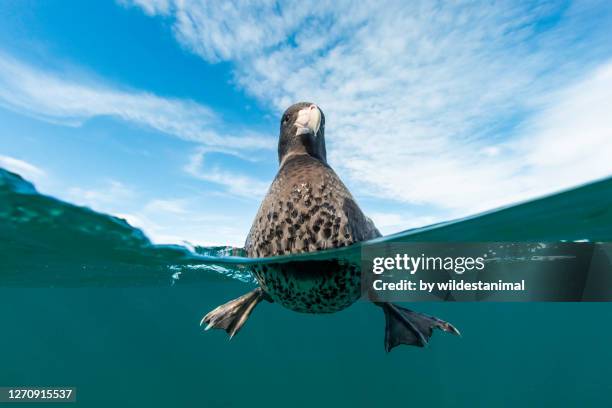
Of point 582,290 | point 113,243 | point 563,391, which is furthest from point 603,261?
point 563,391

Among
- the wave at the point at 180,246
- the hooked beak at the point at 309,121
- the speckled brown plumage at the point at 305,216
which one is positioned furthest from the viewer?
the wave at the point at 180,246

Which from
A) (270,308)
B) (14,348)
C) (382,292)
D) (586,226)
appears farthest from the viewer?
(14,348)

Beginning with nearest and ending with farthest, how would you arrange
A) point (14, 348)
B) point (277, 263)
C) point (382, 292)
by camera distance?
point (277, 263)
point (382, 292)
point (14, 348)

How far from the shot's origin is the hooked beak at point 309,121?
4277 mm

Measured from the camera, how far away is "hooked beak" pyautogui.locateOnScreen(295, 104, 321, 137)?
428cm

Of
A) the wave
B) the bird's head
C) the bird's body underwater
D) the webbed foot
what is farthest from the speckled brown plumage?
the webbed foot

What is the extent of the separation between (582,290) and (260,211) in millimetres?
7648

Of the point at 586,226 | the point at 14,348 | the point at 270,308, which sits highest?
the point at 586,226

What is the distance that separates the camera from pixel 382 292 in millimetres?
4871

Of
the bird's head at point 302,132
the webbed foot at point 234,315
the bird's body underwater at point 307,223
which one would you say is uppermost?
the bird's head at point 302,132

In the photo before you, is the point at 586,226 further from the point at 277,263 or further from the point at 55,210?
the point at 55,210

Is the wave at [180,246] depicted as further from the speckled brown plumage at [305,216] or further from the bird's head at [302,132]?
the bird's head at [302,132]

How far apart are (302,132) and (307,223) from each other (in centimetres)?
122

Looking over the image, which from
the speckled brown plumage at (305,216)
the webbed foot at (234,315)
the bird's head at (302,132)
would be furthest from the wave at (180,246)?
the bird's head at (302,132)
